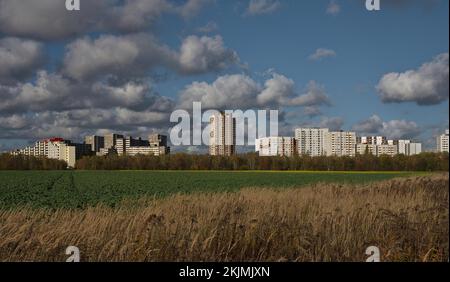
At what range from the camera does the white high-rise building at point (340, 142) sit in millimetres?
8859

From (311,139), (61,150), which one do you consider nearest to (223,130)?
(311,139)

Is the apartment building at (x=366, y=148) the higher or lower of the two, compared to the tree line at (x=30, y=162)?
higher

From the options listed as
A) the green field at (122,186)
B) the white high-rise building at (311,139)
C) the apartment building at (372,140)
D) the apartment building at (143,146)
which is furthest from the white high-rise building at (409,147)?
the green field at (122,186)

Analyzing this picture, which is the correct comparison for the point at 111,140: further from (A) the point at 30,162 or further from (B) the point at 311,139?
(B) the point at 311,139

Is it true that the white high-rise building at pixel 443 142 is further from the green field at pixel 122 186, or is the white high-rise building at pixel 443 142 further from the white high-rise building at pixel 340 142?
the green field at pixel 122 186

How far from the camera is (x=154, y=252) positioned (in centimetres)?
659

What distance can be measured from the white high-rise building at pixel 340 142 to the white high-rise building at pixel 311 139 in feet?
0.47

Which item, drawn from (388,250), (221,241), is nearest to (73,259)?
(221,241)

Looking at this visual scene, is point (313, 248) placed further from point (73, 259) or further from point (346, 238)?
point (73, 259)

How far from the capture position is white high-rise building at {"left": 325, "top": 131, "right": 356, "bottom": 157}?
8859 millimetres

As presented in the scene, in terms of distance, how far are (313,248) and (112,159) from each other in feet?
22.7

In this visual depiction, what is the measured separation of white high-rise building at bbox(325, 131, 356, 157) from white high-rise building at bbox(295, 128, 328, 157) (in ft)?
0.47

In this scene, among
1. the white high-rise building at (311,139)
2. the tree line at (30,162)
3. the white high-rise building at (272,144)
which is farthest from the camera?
the tree line at (30,162)

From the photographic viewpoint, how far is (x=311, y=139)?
A: 336 inches
